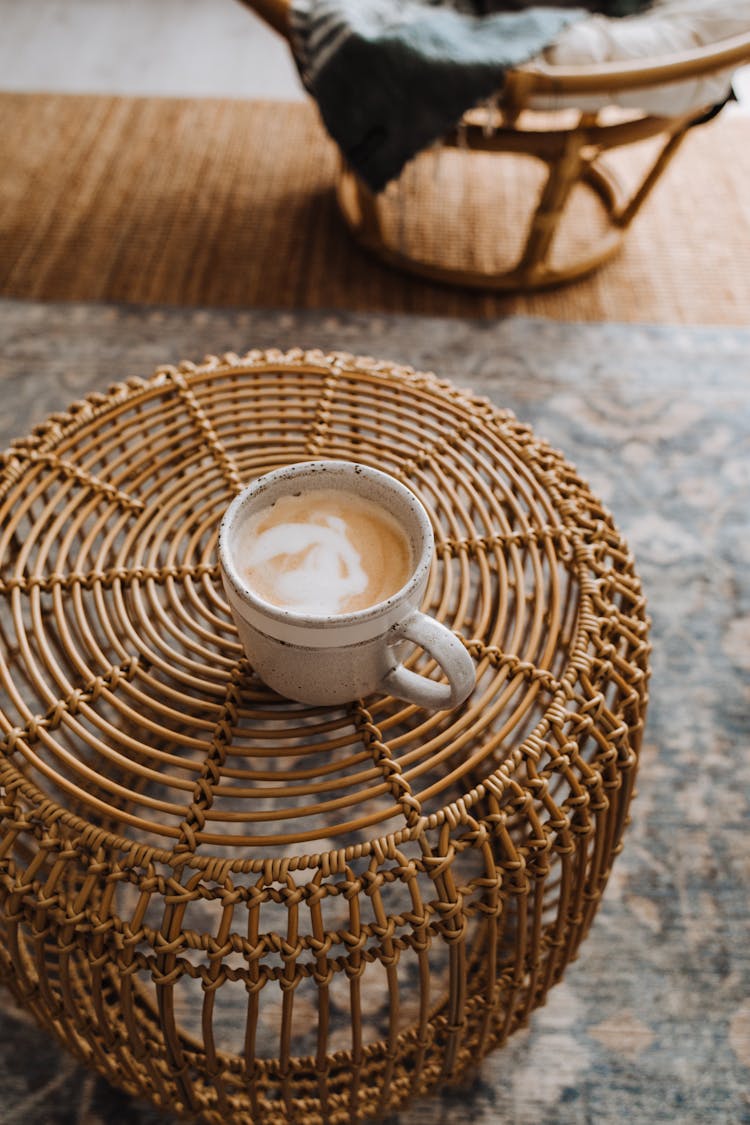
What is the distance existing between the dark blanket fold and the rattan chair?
5cm

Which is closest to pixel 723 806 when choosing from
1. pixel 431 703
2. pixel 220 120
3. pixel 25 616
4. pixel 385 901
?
pixel 385 901

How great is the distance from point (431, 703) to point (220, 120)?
1.80 metres

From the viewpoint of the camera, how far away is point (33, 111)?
6.49 ft

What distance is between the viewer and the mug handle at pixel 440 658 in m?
0.55

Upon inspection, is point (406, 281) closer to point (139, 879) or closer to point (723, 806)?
point (723, 806)

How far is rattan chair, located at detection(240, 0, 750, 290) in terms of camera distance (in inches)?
48.5

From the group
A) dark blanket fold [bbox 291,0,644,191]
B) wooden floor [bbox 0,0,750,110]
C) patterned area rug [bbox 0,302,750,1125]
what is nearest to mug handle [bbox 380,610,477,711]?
patterned area rug [bbox 0,302,750,1125]

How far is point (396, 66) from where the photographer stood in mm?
1226

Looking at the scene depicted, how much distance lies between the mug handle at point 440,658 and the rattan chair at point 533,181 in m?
0.97

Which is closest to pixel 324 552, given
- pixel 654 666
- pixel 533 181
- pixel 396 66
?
pixel 654 666

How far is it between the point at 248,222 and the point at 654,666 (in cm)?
115

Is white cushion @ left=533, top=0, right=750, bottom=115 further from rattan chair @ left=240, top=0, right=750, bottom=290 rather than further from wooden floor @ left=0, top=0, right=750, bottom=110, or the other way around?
wooden floor @ left=0, top=0, right=750, bottom=110

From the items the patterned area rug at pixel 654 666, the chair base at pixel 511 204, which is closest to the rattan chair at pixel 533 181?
the chair base at pixel 511 204

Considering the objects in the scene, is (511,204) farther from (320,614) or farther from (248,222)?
(320,614)
